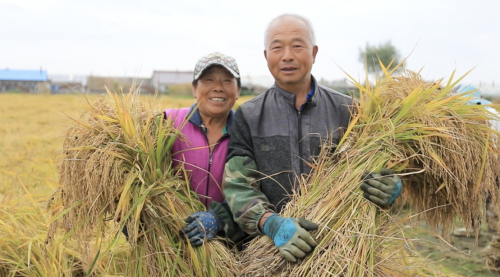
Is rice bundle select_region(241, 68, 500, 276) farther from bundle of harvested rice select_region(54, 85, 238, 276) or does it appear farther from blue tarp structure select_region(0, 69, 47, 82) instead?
blue tarp structure select_region(0, 69, 47, 82)

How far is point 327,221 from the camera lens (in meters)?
1.99

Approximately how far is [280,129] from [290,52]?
399 mm

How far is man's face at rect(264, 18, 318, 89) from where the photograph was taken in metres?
2.23

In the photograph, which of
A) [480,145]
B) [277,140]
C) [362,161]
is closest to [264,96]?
[277,140]

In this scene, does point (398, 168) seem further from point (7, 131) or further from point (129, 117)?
point (7, 131)

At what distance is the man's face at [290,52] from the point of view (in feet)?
7.30

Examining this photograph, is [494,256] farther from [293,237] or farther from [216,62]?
[216,62]

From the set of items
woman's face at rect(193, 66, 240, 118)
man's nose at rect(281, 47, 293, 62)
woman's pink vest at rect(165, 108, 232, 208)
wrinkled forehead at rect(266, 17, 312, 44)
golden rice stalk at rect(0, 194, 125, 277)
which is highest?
wrinkled forehead at rect(266, 17, 312, 44)

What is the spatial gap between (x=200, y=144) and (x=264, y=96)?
0.45 meters

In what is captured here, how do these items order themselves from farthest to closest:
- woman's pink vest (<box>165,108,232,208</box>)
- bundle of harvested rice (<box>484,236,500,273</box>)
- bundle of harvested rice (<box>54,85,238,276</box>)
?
bundle of harvested rice (<box>484,236,500,273</box>), woman's pink vest (<box>165,108,232,208</box>), bundle of harvested rice (<box>54,85,238,276</box>)

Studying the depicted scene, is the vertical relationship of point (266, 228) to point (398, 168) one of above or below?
below

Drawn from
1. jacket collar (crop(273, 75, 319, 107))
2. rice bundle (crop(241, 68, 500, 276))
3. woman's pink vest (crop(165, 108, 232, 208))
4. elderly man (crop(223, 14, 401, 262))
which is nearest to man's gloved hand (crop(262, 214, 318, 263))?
rice bundle (crop(241, 68, 500, 276))

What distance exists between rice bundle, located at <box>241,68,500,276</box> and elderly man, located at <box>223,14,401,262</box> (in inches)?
4.0

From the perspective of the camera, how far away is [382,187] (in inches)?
77.8
